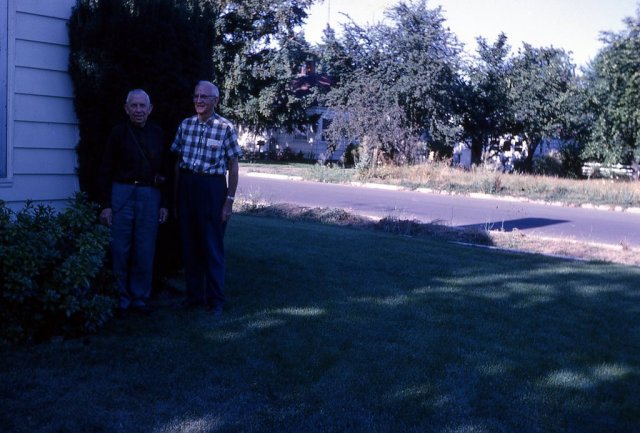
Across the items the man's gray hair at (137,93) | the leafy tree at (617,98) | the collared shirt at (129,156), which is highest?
the leafy tree at (617,98)

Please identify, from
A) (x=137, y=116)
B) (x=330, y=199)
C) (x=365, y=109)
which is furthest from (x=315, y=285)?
(x=365, y=109)

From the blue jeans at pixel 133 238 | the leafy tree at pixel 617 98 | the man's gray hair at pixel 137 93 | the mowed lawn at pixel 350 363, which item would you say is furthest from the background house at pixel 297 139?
the man's gray hair at pixel 137 93

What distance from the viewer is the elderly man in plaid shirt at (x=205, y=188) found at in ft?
19.6

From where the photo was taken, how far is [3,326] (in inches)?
195

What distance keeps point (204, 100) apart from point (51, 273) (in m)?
1.84

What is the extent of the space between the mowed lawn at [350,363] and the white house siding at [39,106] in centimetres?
142

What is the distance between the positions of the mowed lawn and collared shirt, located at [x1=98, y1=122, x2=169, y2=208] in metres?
1.15

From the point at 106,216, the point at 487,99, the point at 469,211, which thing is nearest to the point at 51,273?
the point at 106,216

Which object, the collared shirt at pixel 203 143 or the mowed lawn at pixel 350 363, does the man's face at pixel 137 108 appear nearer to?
the collared shirt at pixel 203 143

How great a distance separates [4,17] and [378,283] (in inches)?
173

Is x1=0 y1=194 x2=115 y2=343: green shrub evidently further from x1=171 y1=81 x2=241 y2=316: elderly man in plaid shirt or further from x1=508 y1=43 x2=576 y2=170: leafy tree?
x1=508 y1=43 x2=576 y2=170: leafy tree

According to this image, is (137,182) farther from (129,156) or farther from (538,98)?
(538,98)

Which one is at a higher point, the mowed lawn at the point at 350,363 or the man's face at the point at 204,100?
the man's face at the point at 204,100

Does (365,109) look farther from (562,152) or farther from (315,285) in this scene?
(315,285)
